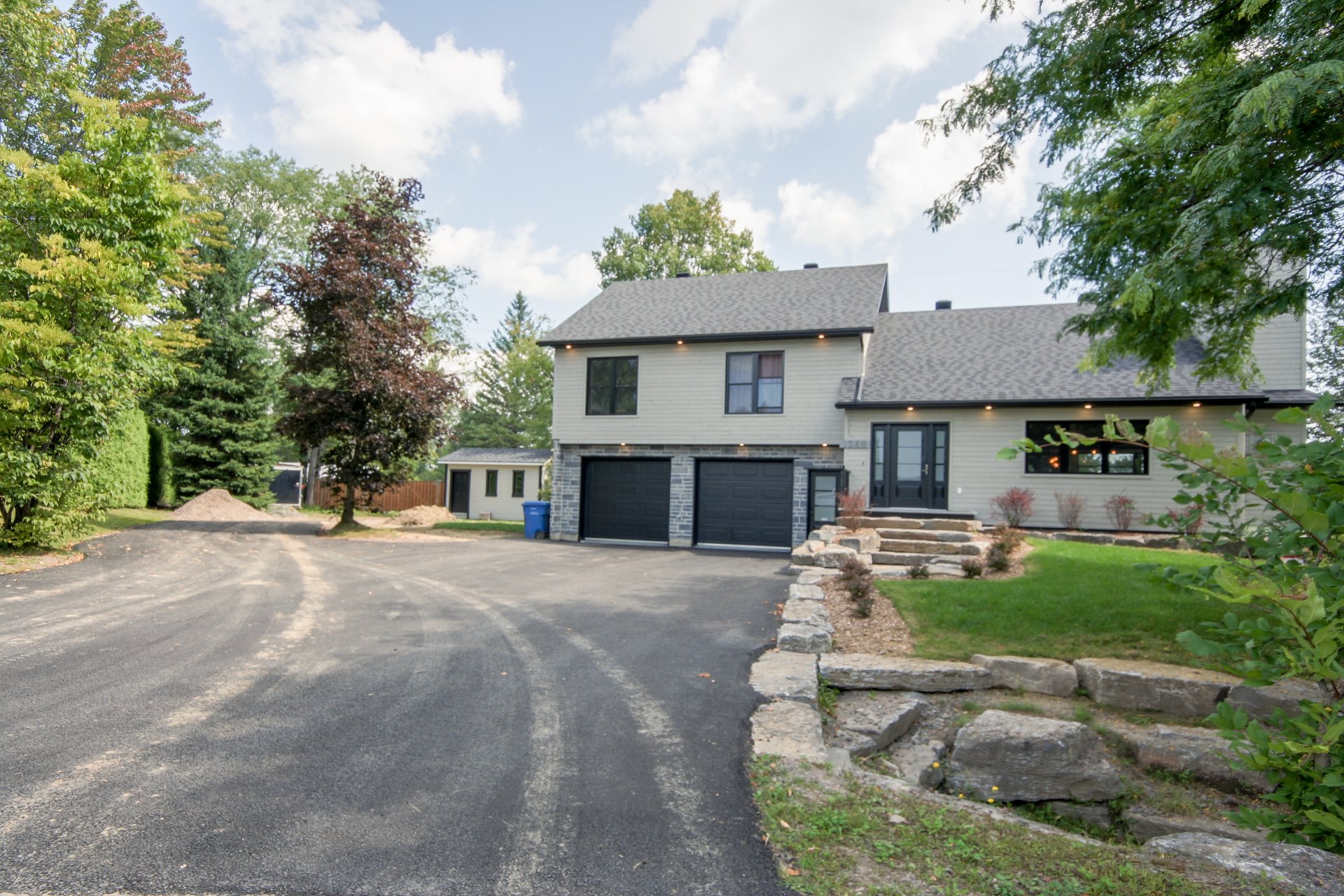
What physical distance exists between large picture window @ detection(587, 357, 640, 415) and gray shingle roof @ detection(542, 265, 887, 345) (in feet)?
2.21

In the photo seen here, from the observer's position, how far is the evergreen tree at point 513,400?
40562 millimetres

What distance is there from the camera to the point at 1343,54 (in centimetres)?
421

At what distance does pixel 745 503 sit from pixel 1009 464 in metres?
6.01

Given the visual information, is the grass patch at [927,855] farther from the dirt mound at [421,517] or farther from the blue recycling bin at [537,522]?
the dirt mound at [421,517]

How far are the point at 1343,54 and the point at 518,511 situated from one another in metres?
27.2

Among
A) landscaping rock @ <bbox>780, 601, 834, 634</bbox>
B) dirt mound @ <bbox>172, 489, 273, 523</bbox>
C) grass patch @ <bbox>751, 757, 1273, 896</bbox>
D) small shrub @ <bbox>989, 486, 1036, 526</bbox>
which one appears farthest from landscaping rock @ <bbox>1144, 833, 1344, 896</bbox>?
dirt mound @ <bbox>172, 489, 273, 523</bbox>

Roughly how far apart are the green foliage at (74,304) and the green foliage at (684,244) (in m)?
24.8

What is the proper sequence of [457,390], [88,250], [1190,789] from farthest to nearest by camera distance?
[457,390] → [88,250] → [1190,789]

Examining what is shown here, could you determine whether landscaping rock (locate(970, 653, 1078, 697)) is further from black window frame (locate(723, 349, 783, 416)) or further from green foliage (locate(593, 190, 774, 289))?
green foliage (locate(593, 190, 774, 289))

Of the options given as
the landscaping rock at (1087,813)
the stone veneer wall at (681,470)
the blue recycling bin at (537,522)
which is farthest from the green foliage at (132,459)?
the landscaping rock at (1087,813)

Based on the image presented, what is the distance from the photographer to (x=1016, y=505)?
Result: 14.5 meters

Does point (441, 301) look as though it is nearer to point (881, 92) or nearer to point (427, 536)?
point (427, 536)

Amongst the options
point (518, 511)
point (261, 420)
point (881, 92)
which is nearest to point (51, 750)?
point (881, 92)

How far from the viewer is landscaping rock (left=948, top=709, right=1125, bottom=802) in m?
3.92
